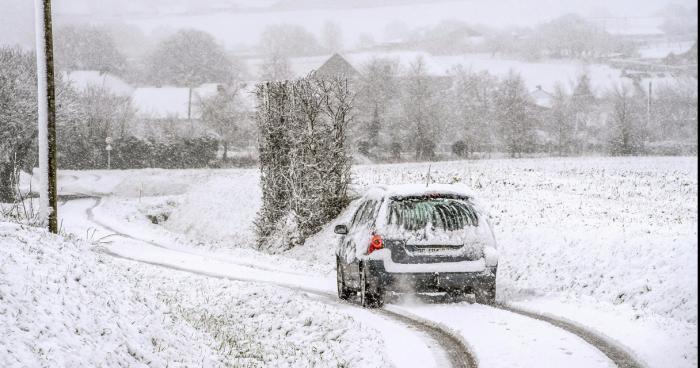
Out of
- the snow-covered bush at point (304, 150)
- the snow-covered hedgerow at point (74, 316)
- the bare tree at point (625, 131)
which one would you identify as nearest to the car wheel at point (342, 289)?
the snow-covered hedgerow at point (74, 316)

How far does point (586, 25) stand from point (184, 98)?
299ft

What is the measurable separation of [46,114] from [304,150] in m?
10.5

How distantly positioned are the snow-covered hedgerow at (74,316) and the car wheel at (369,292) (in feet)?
10.4

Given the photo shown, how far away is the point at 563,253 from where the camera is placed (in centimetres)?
1521

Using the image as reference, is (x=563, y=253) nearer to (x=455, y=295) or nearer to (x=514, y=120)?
(x=455, y=295)

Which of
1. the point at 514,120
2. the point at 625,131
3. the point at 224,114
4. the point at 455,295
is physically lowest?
the point at 455,295

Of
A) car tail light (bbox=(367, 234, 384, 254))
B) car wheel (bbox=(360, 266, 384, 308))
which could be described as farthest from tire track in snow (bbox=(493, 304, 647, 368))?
car tail light (bbox=(367, 234, 384, 254))

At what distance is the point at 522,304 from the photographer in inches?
488

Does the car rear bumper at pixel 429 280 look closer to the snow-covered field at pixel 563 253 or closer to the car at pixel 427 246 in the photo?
the car at pixel 427 246

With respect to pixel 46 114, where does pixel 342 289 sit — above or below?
below

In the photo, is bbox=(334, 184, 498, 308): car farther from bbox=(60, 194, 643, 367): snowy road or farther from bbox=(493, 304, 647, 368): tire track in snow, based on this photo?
bbox=(493, 304, 647, 368): tire track in snow

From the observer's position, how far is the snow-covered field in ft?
33.0

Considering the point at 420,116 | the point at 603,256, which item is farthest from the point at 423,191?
the point at 420,116

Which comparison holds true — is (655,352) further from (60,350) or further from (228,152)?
(228,152)
